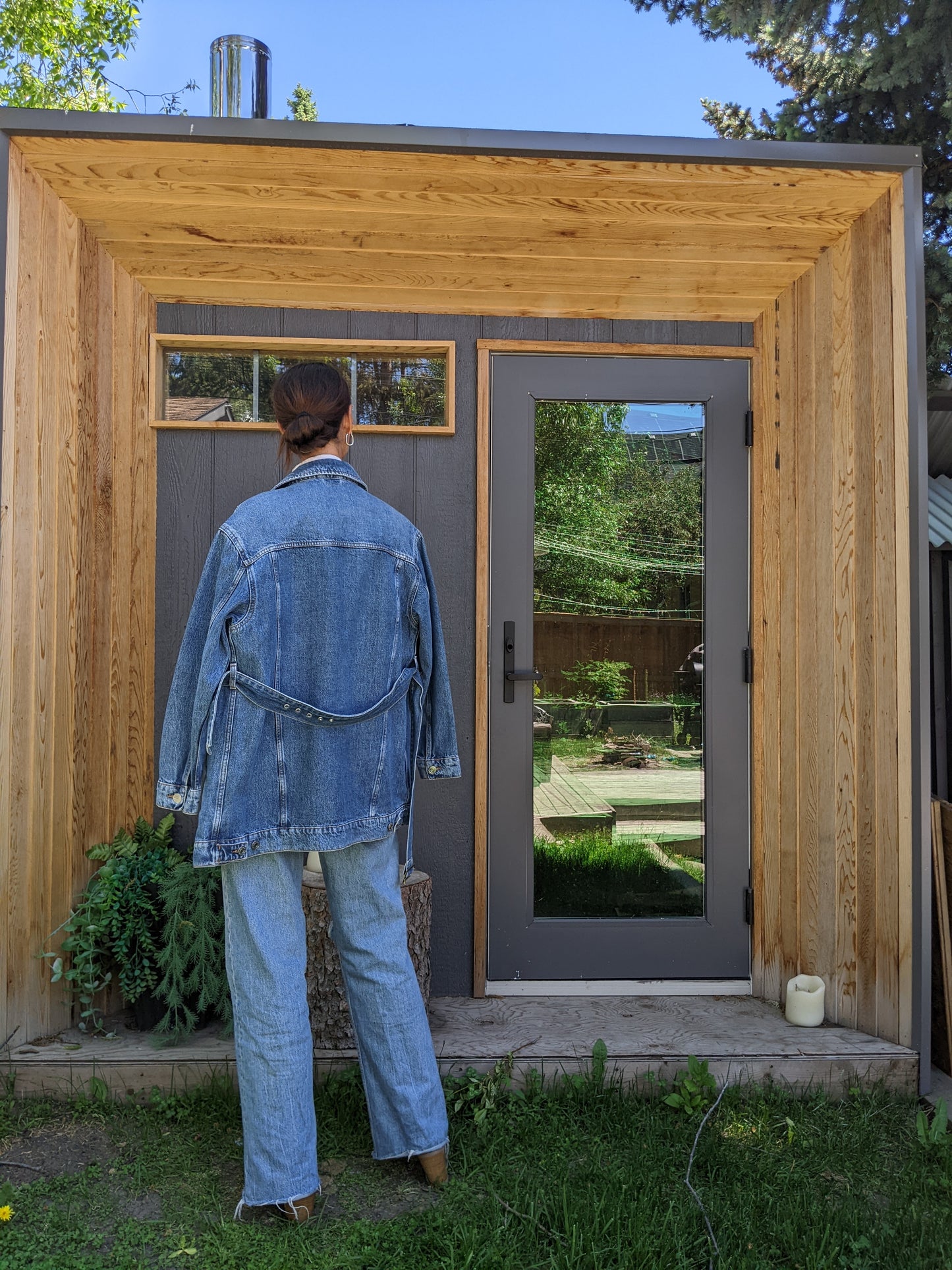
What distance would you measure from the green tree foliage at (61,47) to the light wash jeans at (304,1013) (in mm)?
10161

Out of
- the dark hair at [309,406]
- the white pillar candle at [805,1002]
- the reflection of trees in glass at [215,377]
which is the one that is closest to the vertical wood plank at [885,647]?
the white pillar candle at [805,1002]

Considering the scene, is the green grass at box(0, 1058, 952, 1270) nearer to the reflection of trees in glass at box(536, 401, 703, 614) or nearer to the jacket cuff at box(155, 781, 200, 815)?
the jacket cuff at box(155, 781, 200, 815)

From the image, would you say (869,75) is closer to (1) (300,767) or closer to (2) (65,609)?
(2) (65,609)

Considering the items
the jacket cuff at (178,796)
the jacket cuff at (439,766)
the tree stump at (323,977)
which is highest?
the jacket cuff at (439,766)

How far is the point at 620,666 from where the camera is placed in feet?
10.9

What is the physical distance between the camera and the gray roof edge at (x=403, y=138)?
245cm

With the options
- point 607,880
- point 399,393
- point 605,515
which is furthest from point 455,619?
point 607,880

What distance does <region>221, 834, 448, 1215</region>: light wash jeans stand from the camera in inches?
76.7

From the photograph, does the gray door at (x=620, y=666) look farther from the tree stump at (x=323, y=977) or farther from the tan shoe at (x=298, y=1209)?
the tan shoe at (x=298, y=1209)

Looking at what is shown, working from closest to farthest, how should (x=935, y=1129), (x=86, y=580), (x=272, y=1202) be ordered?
(x=272, y=1202) → (x=935, y=1129) → (x=86, y=580)

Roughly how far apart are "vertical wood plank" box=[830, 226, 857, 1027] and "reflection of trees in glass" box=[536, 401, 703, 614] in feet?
1.74

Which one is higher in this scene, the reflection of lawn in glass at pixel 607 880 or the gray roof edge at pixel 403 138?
the gray roof edge at pixel 403 138

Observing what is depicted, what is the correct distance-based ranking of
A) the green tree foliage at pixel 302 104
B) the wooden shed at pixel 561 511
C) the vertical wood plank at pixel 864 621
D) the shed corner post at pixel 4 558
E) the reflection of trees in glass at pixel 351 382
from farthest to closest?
the green tree foliage at pixel 302 104 < the reflection of trees in glass at pixel 351 382 < the vertical wood plank at pixel 864 621 < the wooden shed at pixel 561 511 < the shed corner post at pixel 4 558

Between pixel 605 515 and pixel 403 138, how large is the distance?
1352 mm
